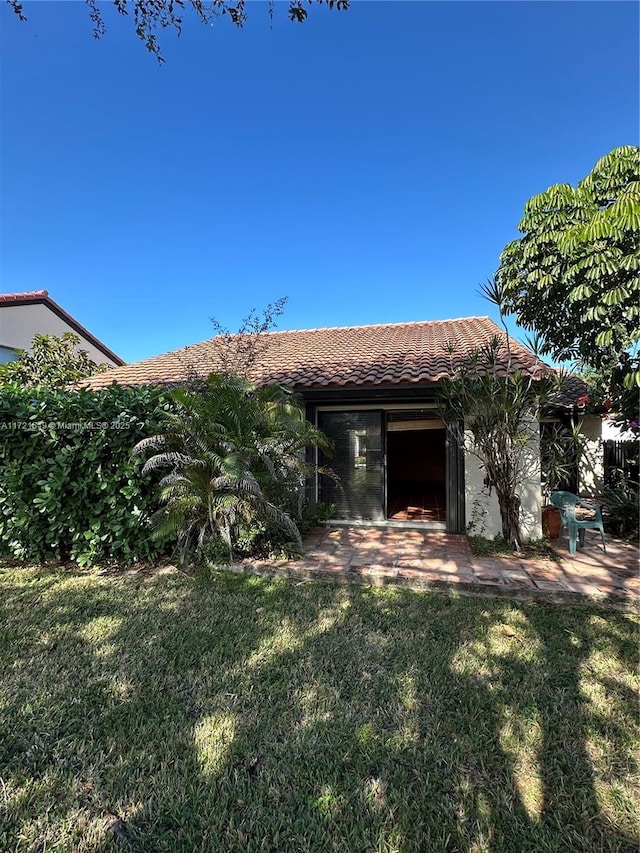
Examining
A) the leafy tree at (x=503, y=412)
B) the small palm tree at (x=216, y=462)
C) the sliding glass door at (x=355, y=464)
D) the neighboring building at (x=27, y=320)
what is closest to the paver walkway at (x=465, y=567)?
the small palm tree at (x=216, y=462)

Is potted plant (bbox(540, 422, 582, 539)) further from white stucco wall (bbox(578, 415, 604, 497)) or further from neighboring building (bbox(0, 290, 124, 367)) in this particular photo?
neighboring building (bbox(0, 290, 124, 367))

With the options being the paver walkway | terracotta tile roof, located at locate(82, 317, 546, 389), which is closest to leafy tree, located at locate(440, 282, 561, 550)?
terracotta tile roof, located at locate(82, 317, 546, 389)

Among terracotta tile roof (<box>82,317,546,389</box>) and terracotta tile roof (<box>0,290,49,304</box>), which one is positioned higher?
terracotta tile roof (<box>0,290,49,304</box>)

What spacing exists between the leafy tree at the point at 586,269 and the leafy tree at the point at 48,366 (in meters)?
12.4

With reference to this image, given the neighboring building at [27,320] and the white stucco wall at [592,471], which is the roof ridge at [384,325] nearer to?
the white stucco wall at [592,471]

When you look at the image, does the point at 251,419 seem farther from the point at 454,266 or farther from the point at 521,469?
the point at 454,266

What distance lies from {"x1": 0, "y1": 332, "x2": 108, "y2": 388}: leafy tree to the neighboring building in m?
1.60

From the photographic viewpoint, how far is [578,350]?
611 centimetres

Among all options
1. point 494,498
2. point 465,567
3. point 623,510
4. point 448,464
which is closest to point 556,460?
point 494,498

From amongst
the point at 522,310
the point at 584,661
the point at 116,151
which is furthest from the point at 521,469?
the point at 116,151

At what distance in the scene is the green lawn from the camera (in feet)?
6.40

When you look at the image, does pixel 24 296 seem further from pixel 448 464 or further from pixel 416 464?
pixel 448 464

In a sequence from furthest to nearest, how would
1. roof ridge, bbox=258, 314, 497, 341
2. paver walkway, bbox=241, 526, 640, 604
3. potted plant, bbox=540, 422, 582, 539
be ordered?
roof ridge, bbox=258, 314, 497, 341, potted plant, bbox=540, 422, 582, 539, paver walkway, bbox=241, 526, 640, 604

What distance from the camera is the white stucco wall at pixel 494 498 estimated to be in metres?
6.95
